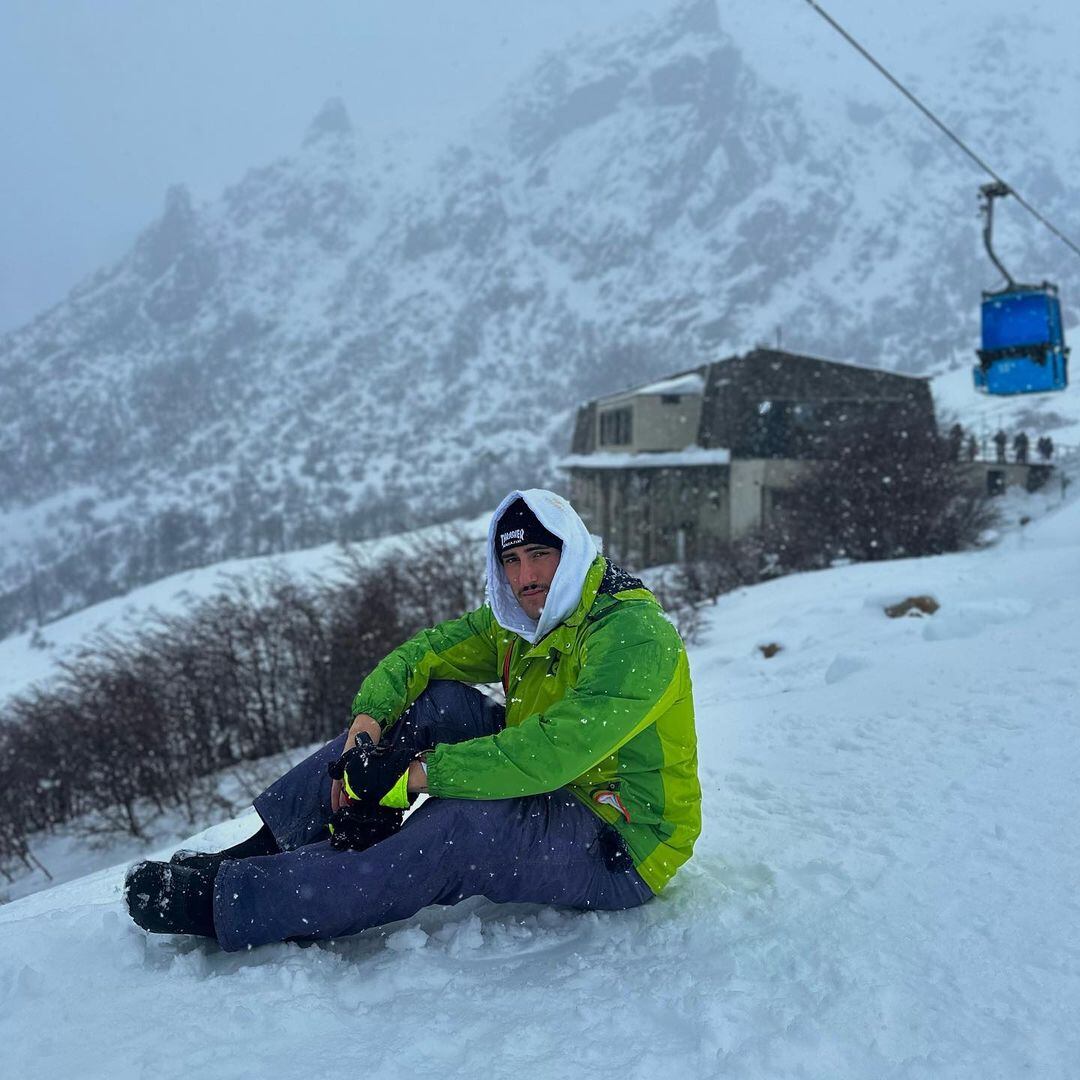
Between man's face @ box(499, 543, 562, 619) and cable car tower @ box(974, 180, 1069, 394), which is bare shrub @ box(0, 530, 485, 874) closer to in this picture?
cable car tower @ box(974, 180, 1069, 394)

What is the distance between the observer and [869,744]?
4.46m

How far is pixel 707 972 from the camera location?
2363 mm

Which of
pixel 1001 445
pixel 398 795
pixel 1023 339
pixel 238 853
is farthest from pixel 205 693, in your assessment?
pixel 1001 445

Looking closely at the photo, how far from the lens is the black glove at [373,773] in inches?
92.0

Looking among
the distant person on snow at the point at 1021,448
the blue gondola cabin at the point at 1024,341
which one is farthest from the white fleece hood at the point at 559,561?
the distant person on snow at the point at 1021,448

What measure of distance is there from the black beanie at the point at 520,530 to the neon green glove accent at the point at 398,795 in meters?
0.87

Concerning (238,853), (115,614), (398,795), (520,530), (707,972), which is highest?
(520,530)

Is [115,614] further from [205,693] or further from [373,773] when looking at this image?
[373,773]

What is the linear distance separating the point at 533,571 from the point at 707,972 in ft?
4.22

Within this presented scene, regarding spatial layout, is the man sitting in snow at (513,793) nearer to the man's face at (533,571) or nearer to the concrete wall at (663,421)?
the man's face at (533,571)

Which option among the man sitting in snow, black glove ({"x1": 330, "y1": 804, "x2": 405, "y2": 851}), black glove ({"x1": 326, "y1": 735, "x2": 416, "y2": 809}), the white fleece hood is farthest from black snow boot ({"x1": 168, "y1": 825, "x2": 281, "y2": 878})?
the white fleece hood

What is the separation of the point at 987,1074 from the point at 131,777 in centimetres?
2389

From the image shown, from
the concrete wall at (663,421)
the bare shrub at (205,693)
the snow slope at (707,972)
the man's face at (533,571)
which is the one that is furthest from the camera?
the concrete wall at (663,421)

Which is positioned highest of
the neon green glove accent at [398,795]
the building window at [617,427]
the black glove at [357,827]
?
the building window at [617,427]
